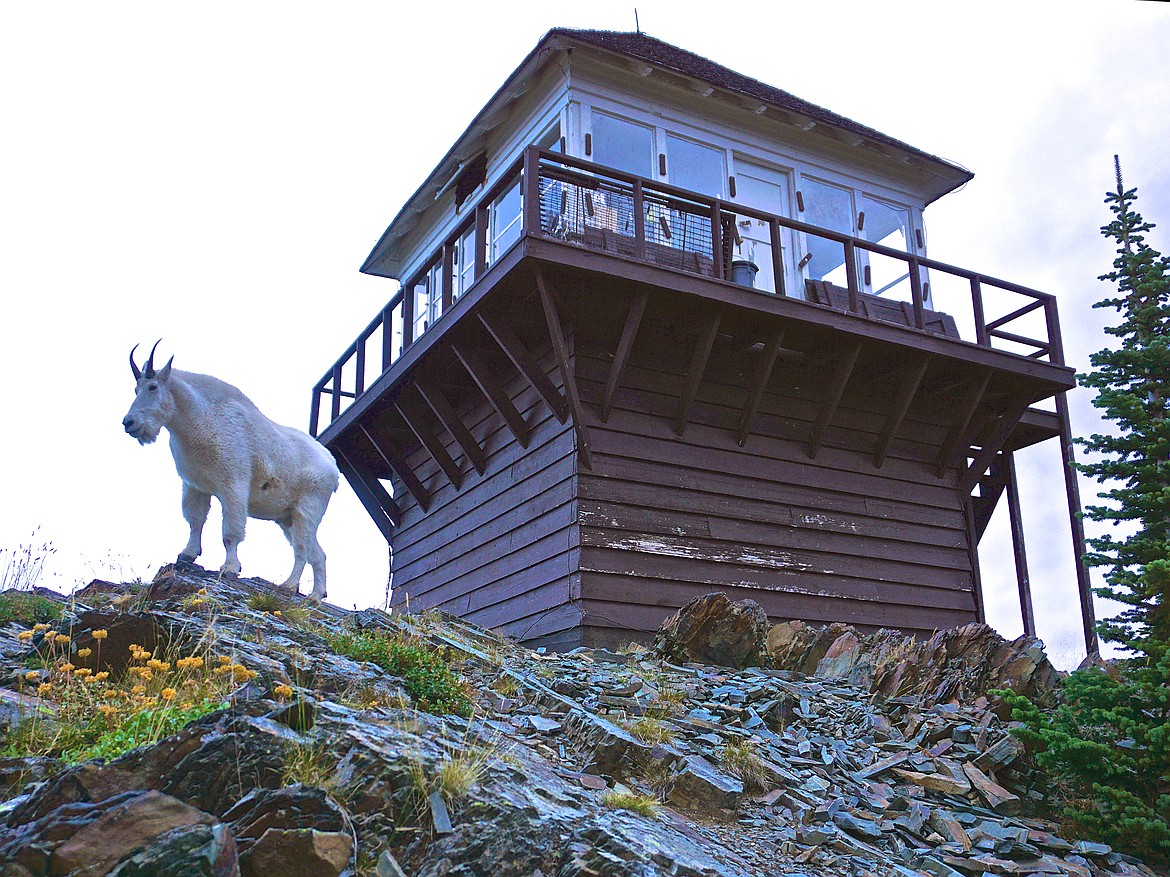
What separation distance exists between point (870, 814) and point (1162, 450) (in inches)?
202

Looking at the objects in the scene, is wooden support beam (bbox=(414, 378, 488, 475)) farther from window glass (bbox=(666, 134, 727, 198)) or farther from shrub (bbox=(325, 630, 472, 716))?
shrub (bbox=(325, 630, 472, 716))

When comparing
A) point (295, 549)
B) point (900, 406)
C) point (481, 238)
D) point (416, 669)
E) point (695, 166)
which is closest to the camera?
point (416, 669)

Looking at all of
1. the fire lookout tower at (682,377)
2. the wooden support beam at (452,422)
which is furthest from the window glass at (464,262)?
the wooden support beam at (452,422)

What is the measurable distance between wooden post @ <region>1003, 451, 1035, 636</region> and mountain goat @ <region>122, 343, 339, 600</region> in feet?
34.7

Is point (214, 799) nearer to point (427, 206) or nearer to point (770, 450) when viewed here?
point (770, 450)

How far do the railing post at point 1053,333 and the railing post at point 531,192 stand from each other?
8303mm

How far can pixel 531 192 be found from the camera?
1158 centimetres

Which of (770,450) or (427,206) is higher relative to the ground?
(427,206)

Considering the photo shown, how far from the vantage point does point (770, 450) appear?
551 inches

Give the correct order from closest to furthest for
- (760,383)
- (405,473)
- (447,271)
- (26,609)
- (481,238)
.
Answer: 1. (26,609)
2. (481,238)
3. (760,383)
4. (447,271)
5. (405,473)

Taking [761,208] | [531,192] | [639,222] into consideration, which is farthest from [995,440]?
[531,192]

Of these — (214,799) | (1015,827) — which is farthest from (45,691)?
(1015,827)

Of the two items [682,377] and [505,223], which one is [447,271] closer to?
[505,223]

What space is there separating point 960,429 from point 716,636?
22.6ft
